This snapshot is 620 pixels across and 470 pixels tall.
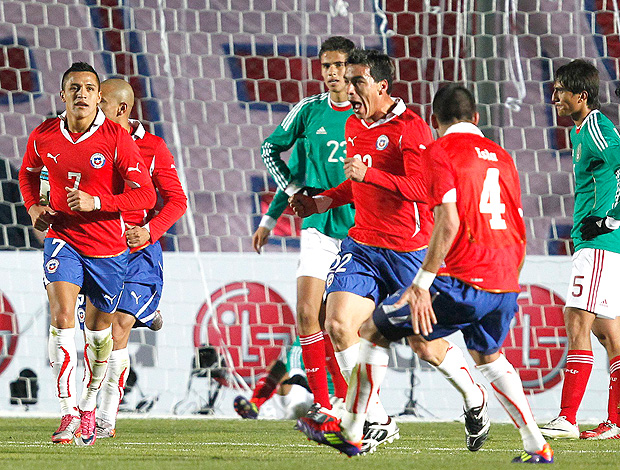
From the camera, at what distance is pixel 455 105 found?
433 centimetres

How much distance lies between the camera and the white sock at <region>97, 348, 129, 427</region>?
588 centimetres

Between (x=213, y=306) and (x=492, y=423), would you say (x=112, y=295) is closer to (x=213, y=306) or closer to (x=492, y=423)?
(x=213, y=306)

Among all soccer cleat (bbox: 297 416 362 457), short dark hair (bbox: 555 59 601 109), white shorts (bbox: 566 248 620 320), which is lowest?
soccer cleat (bbox: 297 416 362 457)

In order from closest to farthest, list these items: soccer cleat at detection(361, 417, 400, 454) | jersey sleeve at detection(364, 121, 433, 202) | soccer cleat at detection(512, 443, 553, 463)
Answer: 1. soccer cleat at detection(512, 443, 553, 463)
2. jersey sleeve at detection(364, 121, 433, 202)
3. soccer cleat at detection(361, 417, 400, 454)

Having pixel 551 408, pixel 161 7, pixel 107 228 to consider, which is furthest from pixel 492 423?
pixel 161 7

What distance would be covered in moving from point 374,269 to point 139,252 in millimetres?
1752

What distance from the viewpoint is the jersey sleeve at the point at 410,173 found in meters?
4.84

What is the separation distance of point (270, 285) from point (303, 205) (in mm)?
2455

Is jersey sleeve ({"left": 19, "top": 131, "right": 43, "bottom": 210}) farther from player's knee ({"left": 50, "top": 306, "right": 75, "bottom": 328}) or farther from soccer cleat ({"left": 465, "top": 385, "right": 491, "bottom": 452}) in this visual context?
soccer cleat ({"left": 465, "top": 385, "right": 491, "bottom": 452})

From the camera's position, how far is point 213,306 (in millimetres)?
7703

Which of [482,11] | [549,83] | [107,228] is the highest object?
[482,11]

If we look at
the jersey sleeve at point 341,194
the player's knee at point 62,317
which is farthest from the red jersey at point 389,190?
the player's knee at point 62,317

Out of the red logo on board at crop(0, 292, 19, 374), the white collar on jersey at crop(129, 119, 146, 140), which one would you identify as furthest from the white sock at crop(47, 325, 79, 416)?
the red logo on board at crop(0, 292, 19, 374)

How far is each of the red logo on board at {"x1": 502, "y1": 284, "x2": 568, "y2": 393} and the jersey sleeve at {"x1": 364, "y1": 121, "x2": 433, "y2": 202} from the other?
2888 mm
